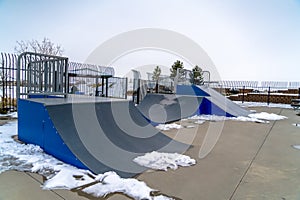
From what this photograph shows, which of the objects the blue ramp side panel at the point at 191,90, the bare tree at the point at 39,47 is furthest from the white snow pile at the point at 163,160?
the bare tree at the point at 39,47

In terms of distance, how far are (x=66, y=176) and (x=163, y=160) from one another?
1.46 m

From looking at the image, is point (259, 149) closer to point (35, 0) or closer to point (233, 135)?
point (233, 135)

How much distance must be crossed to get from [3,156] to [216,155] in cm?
363

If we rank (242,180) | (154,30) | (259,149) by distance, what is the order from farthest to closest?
(154,30), (259,149), (242,180)

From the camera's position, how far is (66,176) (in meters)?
2.49

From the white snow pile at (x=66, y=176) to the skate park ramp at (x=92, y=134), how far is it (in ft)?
0.47

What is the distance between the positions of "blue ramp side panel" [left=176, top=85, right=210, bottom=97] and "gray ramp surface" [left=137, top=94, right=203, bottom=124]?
86 centimetres

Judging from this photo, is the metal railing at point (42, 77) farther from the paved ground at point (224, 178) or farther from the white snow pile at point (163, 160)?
the white snow pile at point (163, 160)

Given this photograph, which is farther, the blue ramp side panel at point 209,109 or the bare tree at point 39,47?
the bare tree at point 39,47

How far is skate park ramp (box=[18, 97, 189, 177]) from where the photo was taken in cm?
291

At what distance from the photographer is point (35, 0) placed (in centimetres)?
916

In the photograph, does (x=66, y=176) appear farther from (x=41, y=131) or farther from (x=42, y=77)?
(x=42, y=77)

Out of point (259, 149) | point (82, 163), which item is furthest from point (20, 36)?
point (259, 149)

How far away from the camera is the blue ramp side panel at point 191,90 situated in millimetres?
10141
